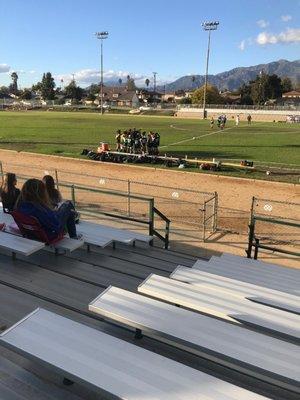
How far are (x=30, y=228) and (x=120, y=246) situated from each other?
1.90m

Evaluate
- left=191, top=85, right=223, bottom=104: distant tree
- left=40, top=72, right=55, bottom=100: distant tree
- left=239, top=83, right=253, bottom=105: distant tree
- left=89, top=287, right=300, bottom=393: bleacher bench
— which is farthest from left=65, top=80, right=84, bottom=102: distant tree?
left=89, top=287, right=300, bottom=393: bleacher bench

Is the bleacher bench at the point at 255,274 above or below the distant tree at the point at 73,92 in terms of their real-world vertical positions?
below

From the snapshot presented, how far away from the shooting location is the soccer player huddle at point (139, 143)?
962 inches

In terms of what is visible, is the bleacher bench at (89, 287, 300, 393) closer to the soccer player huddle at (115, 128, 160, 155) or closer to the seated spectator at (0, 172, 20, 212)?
the seated spectator at (0, 172, 20, 212)

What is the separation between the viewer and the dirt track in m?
14.0

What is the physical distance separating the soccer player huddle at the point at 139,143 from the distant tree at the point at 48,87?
129 m

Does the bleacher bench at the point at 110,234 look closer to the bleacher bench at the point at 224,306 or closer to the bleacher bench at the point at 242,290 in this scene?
the bleacher bench at the point at 242,290

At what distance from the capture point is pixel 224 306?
4.25m

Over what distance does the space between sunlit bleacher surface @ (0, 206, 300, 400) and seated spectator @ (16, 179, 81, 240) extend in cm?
38

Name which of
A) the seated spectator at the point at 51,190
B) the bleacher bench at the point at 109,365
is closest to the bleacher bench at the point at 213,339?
the bleacher bench at the point at 109,365

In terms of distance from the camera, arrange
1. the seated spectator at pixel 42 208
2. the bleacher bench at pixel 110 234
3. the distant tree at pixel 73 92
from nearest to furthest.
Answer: the seated spectator at pixel 42 208 → the bleacher bench at pixel 110 234 → the distant tree at pixel 73 92

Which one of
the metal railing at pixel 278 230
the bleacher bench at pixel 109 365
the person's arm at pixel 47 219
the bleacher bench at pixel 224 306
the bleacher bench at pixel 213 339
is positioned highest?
the person's arm at pixel 47 219

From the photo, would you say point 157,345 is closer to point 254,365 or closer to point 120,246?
point 254,365

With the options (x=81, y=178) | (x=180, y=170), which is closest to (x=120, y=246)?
(x=81, y=178)
